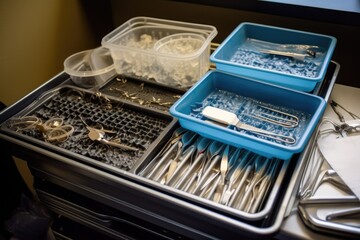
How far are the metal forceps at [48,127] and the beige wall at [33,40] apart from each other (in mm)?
237

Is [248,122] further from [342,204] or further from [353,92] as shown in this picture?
[353,92]

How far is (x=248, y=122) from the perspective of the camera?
2.72ft

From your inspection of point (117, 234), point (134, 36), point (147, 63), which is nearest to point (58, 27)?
point (134, 36)

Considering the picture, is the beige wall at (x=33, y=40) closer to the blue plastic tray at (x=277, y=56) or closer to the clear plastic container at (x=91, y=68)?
the clear plastic container at (x=91, y=68)

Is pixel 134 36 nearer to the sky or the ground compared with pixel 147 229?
nearer to the sky

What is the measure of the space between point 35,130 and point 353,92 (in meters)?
0.91

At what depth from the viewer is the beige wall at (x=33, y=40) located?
1062 millimetres

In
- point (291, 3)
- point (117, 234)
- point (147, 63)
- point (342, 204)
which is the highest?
point (291, 3)

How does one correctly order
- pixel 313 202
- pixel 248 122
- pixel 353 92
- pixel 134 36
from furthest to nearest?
pixel 134 36 < pixel 353 92 < pixel 248 122 < pixel 313 202

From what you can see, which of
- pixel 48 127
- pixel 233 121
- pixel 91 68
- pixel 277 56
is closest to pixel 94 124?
pixel 48 127

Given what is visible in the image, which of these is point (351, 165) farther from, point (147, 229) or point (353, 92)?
point (147, 229)

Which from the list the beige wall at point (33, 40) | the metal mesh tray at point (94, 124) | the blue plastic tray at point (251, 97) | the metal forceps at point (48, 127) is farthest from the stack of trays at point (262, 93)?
the beige wall at point (33, 40)

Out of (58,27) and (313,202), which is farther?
(58,27)

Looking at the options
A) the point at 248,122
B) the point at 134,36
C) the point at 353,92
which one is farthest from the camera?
the point at 134,36
